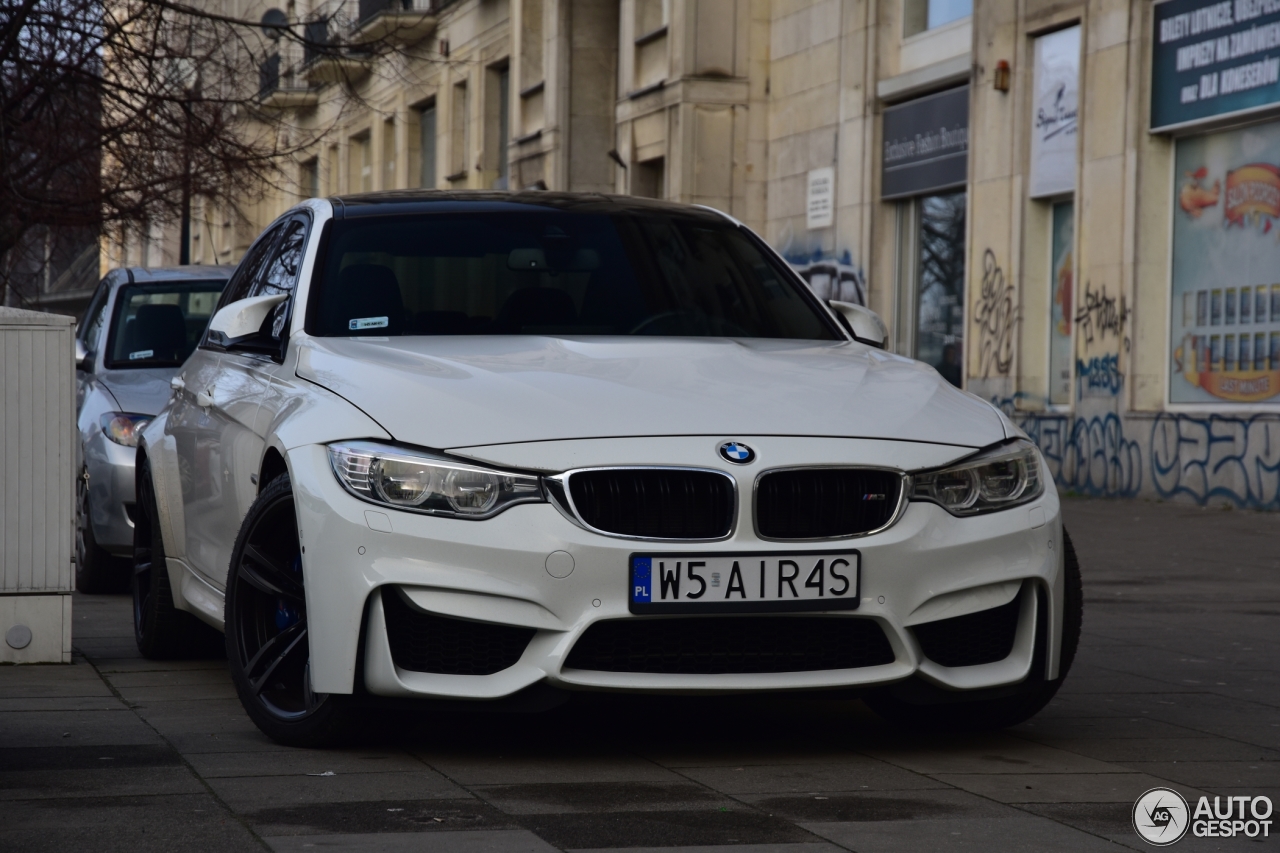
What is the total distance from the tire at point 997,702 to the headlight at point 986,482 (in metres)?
0.16

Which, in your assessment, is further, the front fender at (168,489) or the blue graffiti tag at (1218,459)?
the blue graffiti tag at (1218,459)

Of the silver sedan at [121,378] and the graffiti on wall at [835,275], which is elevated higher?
the graffiti on wall at [835,275]

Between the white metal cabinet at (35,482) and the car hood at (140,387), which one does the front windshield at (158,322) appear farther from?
the white metal cabinet at (35,482)

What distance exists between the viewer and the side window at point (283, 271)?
19.7 feet

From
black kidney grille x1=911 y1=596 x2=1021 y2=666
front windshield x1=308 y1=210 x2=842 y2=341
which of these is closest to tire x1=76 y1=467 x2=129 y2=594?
front windshield x1=308 y1=210 x2=842 y2=341

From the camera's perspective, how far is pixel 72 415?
6762mm

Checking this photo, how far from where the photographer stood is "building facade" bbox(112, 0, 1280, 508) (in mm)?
15914

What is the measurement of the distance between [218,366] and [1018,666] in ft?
9.65

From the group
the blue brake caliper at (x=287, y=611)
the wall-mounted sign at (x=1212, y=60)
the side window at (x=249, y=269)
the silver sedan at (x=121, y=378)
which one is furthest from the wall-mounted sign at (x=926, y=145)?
the blue brake caliper at (x=287, y=611)

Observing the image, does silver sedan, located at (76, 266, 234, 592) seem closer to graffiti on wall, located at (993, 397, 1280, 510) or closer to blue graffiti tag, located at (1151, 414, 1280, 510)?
graffiti on wall, located at (993, 397, 1280, 510)

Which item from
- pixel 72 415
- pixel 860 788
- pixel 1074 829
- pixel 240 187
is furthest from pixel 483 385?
pixel 240 187

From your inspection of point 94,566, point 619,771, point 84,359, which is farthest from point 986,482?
point 84,359

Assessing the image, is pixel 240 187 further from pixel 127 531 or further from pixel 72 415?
pixel 72 415

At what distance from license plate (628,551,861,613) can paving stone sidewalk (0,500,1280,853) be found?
1.38 feet
